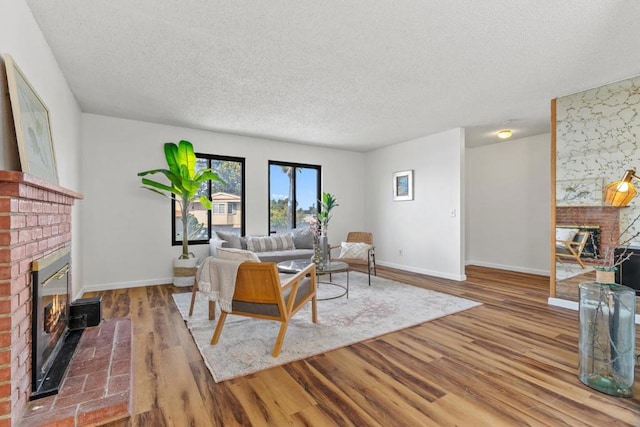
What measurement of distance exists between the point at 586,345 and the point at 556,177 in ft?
8.31

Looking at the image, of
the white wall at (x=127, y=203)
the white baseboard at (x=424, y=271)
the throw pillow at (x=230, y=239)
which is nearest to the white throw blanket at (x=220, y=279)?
the throw pillow at (x=230, y=239)

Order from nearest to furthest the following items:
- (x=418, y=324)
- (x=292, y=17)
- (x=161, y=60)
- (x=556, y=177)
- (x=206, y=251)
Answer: (x=292, y=17), (x=161, y=60), (x=418, y=324), (x=556, y=177), (x=206, y=251)

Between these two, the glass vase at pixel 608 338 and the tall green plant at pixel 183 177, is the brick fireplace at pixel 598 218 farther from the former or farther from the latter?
the tall green plant at pixel 183 177

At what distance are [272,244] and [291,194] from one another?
146cm

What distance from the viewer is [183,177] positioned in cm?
466

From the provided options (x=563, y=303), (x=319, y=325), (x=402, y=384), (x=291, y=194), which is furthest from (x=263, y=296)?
(x=291, y=194)

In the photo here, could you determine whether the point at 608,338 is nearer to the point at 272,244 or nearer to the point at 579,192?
the point at 579,192

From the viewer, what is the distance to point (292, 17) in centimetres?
227

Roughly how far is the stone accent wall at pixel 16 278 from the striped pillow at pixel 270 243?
11.2 ft

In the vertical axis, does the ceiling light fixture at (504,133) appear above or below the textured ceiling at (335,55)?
below

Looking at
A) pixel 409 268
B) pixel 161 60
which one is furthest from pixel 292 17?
pixel 409 268

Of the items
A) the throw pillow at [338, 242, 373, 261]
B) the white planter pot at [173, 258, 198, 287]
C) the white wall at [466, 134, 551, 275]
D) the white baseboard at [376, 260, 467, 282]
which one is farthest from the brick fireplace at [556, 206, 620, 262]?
the white planter pot at [173, 258, 198, 287]

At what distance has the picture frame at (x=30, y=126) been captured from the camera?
182 centimetres

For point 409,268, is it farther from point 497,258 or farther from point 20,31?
point 20,31
